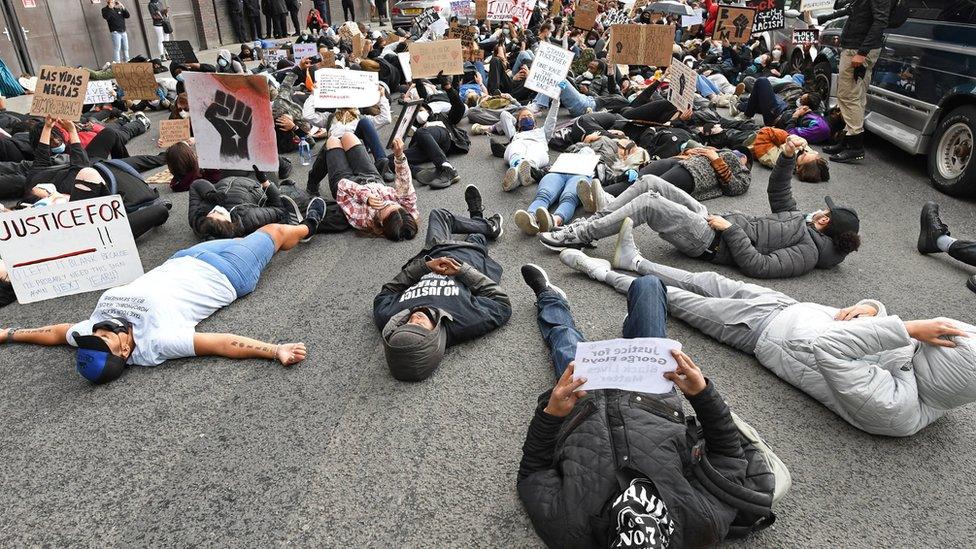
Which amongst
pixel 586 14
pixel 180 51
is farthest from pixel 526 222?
pixel 586 14

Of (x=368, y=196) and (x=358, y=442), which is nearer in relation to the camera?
(x=358, y=442)

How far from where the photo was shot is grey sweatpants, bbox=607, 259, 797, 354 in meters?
3.42

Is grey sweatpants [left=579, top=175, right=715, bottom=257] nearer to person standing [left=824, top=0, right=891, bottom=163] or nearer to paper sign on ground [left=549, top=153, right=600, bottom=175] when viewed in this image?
paper sign on ground [left=549, top=153, right=600, bottom=175]

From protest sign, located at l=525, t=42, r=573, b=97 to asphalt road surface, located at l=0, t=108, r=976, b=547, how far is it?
384 centimetres

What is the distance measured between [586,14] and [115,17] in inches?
456

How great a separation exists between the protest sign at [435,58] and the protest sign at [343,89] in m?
1.81

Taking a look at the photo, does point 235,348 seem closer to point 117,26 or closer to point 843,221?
point 843,221

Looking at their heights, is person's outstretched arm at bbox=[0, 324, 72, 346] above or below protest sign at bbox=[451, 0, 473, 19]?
below

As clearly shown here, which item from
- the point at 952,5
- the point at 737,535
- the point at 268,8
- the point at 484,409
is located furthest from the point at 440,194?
→ the point at 268,8

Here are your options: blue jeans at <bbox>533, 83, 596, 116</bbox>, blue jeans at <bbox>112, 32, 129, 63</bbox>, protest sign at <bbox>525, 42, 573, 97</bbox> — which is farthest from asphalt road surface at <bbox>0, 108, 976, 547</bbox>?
blue jeans at <bbox>112, 32, 129, 63</bbox>

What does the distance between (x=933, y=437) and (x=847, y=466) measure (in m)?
0.56

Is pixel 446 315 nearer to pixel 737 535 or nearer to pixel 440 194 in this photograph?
pixel 737 535

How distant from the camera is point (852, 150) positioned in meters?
7.11

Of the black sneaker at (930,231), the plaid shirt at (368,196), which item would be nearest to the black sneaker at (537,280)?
the plaid shirt at (368,196)
